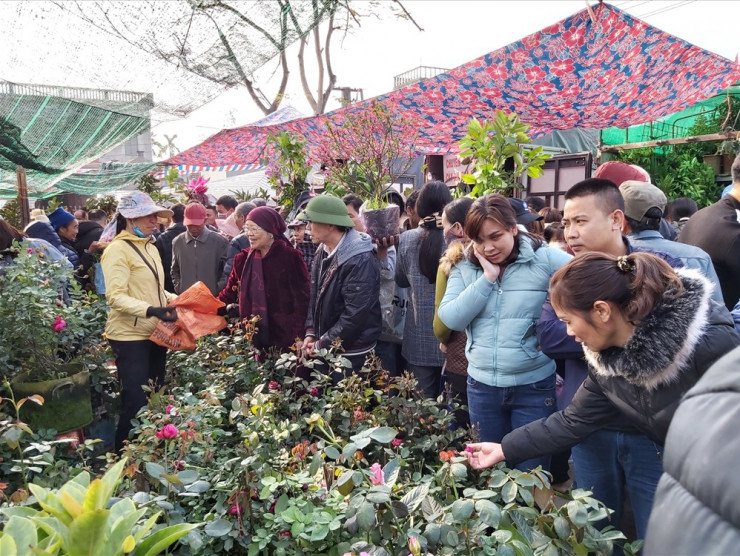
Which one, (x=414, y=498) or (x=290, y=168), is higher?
(x=290, y=168)

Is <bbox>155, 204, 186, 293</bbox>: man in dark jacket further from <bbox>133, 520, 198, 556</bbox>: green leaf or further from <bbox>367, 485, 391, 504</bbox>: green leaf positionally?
<bbox>367, 485, 391, 504</bbox>: green leaf

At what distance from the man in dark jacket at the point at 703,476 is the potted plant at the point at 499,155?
2.45 meters

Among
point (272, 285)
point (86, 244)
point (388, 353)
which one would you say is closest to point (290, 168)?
point (272, 285)

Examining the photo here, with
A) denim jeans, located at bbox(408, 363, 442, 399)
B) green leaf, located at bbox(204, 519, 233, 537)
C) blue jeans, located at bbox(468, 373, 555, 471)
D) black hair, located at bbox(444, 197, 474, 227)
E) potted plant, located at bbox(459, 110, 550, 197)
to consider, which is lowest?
denim jeans, located at bbox(408, 363, 442, 399)

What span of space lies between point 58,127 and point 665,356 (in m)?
5.95

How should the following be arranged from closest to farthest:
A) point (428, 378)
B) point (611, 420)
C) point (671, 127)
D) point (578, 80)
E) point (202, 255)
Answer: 1. point (611, 420)
2. point (428, 378)
3. point (202, 255)
4. point (578, 80)
5. point (671, 127)

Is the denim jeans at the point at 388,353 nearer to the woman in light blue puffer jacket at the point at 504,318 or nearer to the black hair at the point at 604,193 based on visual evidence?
the woman in light blue puffer jacket at the point at 504,318

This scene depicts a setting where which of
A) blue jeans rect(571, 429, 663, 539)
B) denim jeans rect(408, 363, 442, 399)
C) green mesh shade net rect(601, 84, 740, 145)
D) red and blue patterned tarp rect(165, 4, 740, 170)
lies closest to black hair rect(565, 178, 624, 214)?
blue jeans rect(571, 429, 663, 539)

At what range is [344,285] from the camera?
3508mm

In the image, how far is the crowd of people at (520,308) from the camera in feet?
5.66

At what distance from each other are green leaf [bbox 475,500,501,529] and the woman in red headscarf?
254cm

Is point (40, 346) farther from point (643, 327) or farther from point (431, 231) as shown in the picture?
point (643, 327)

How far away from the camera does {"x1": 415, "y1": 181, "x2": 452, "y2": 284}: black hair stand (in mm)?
3428

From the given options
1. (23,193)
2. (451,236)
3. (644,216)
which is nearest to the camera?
(644,216)
